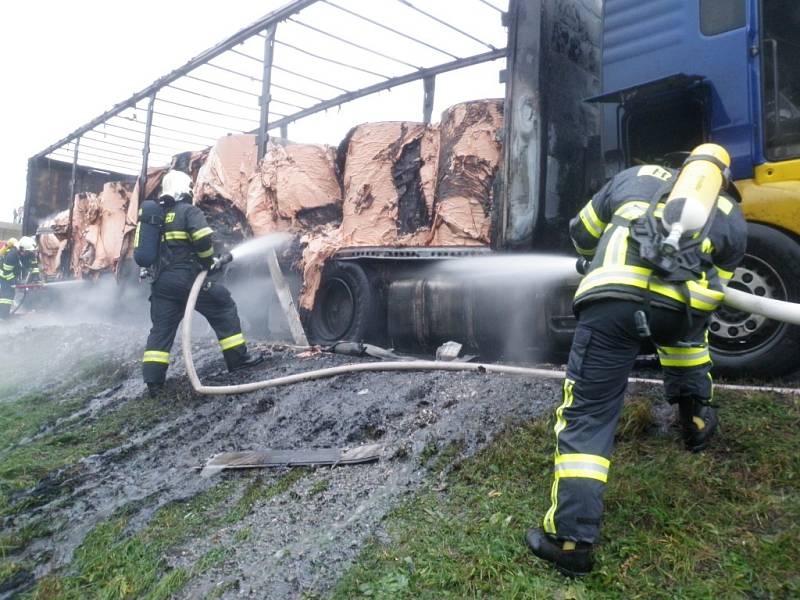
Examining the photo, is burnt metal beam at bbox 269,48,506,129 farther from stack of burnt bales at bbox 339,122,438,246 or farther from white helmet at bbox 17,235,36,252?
white helmet at bbox 17,235,36,252

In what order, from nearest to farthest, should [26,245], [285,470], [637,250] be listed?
[637,250], [285,470], [26,245]

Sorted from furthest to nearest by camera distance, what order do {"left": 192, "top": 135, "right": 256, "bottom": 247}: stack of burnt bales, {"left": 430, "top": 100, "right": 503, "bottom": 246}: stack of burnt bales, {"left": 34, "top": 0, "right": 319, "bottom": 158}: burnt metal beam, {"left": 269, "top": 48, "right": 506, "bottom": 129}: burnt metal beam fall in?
{"left": 192, "top": 135, "right": 256, "bottom": 247}: stack of burnt bales → {"left": 269, "top": 48, "right": 506, "bottom": 129}: burnt metal beam → {"left": 34, "top": 0, "right": 319, "bottom": 158}: burnt metal beam → {"left": 430, "top": 100, "right": 503, "bottom": 246}: stack of burnt bales

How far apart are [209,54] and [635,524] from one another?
758cm

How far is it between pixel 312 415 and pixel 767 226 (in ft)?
9.47

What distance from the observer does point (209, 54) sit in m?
7.78

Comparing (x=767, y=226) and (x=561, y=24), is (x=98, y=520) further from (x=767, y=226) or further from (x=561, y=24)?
(x=561, y=24)

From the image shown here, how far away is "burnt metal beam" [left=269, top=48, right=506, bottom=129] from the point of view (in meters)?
6.86

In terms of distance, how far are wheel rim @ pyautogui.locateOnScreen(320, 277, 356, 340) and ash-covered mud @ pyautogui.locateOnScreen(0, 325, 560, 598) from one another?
2.46ft

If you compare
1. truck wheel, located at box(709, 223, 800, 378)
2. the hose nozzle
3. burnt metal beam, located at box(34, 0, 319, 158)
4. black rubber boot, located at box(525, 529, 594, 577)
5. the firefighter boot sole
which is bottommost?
black rubber boot, located at box(525, 529, 594, 577)

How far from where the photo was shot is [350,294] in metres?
5.63

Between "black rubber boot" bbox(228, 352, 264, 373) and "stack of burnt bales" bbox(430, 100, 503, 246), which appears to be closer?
"stack of burnt bales" bbox(430, 100, 503, 246)

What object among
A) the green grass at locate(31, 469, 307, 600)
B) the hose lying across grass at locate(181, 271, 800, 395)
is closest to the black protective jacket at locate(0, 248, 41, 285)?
the hose lying across grass at locate(181, 271, 800, 395)

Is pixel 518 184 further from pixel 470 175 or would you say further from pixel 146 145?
pixel 146 145

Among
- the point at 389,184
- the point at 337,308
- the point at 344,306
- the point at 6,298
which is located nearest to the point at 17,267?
the point at 6,298
